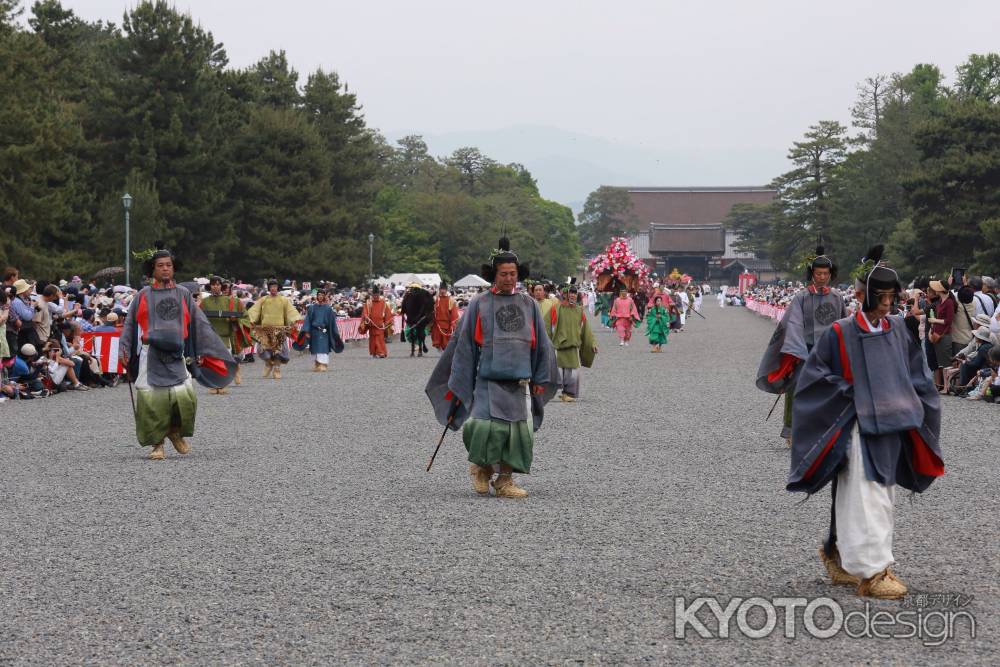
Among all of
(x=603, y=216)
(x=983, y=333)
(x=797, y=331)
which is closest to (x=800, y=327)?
(x=797, y=331)

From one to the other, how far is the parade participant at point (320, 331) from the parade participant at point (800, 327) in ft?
43.2

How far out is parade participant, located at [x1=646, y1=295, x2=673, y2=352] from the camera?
1234 inches

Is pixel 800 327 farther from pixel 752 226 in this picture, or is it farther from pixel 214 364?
pixel 752 226

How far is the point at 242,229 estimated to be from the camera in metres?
53.1

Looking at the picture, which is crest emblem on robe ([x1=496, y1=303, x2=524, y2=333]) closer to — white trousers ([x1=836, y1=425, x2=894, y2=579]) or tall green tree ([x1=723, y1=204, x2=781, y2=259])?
white trousers ([x1=836, y1=425, x2=894, y2=579])

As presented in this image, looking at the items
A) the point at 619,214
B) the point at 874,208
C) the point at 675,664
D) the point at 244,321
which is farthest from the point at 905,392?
the point at 619,214

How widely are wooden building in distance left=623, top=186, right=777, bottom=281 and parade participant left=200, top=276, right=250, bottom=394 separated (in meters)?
115

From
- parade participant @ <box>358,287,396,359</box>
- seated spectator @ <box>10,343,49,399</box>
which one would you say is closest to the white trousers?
seated spectator @ <box>10,343,49,399</box>

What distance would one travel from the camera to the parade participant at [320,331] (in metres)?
24.3

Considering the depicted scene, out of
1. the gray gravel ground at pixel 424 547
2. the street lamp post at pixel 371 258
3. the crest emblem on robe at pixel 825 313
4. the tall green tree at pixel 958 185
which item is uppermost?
the tall green tree at pixel 958 185

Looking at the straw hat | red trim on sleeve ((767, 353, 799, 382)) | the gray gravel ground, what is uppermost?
the straw hat

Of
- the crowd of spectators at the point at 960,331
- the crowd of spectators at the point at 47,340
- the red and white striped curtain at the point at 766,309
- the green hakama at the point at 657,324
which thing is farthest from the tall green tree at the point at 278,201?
the crowd of spectators at the point at 960,331

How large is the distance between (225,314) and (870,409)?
1607 cm

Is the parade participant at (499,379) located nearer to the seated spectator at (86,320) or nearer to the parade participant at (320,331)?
the seated spectator at (86,320)
